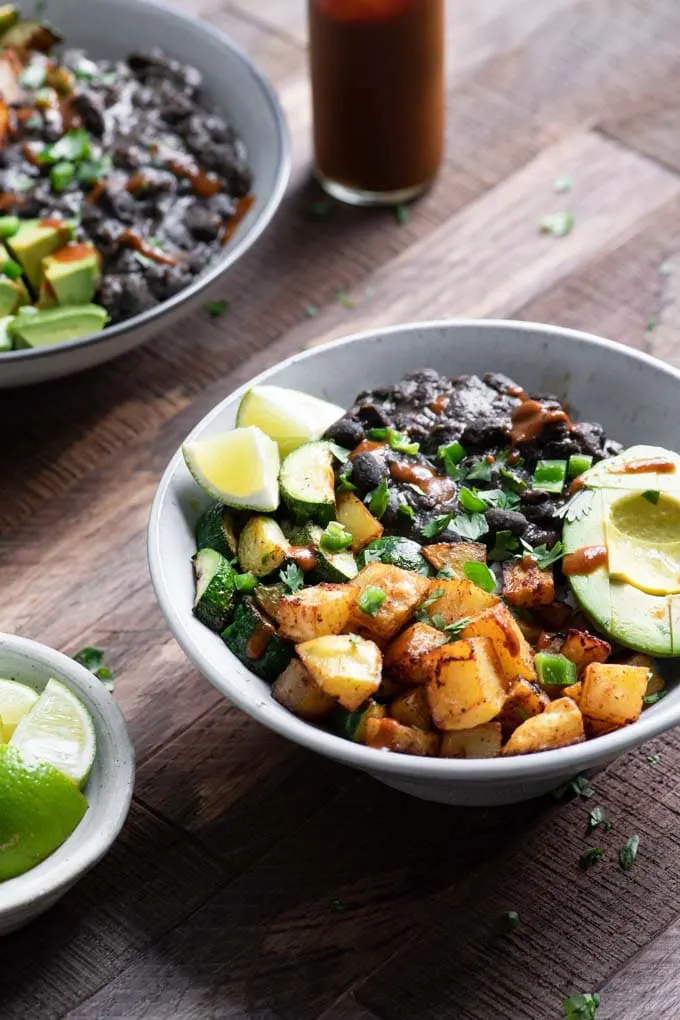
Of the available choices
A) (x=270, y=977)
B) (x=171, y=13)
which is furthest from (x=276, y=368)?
(x=171, y=13)

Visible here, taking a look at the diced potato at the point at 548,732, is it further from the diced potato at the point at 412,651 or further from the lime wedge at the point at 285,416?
the lime wedge at the point at 285,416

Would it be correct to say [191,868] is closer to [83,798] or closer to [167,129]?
[83,798]

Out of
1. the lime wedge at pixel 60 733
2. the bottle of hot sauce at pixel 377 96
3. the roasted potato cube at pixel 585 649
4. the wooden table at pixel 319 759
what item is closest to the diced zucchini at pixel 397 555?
the roasted potato cube at pixel 585 649

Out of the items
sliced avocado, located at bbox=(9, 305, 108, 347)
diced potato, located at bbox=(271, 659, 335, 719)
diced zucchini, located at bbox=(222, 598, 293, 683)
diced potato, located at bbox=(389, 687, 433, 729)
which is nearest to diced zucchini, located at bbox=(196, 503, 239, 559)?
diced zucchini, located at bbox=(222, 598, 293, 683)

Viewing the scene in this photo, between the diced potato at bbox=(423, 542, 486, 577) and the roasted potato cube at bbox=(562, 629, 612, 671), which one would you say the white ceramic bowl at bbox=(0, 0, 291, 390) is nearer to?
the diced potato at bbox=(423, 542, 486, 577)

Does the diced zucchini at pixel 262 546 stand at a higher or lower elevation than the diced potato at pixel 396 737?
higher

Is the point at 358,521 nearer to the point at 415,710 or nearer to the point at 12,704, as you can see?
the point at 415,710
